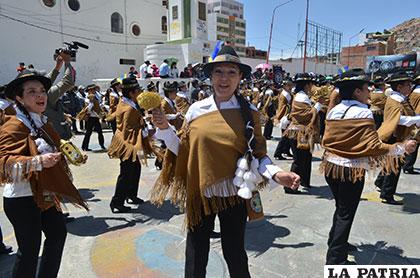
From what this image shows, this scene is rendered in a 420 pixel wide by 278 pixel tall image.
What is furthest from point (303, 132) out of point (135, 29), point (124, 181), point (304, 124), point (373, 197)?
point (135, 29)

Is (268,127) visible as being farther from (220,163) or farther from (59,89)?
(220,163)

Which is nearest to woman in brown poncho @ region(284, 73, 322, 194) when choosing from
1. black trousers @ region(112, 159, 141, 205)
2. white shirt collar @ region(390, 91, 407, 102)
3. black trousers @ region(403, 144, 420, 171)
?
white shirt collar @ region(390, 91, 407, 102)

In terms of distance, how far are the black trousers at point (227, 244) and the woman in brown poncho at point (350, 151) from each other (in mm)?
1237

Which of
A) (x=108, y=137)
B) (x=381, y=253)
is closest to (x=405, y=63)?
(x=108, y=137)

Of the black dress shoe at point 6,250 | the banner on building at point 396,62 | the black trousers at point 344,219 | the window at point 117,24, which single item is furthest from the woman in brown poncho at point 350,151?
the banner on building at point 396,62

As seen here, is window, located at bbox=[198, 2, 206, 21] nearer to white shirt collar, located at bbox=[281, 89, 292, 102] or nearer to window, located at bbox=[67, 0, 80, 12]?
window, located at bbox=[67, 0, 80, 12]

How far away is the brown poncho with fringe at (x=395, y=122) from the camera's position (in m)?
4.70

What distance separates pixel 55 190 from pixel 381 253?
3.34 meters

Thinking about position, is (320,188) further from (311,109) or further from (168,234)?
(168,234)

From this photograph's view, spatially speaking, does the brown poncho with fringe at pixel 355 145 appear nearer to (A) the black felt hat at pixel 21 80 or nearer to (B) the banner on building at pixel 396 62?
(A) the black felt hat at pixel 21 80

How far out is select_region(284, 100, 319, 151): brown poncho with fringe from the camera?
5.95m

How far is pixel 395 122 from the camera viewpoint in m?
4.71

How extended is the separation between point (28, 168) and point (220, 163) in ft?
4.49

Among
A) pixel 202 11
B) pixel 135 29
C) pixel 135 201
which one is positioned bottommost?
pixel 135 201
